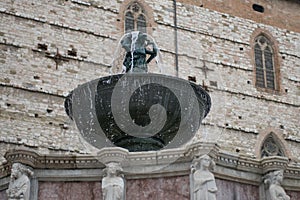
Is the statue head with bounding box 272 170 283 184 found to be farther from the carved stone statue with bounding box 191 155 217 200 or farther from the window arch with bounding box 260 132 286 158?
the window arch with bounding box 260 132 286 158

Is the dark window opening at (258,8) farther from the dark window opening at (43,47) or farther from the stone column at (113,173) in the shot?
the stone column at (113,173)

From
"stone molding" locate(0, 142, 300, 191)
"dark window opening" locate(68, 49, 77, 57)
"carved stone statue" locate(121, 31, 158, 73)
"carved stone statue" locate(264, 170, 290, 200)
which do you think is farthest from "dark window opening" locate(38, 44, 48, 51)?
"carved stone statue" locate(264, 170, 290, 200)

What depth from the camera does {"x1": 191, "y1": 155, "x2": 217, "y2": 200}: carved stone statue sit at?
6512 millimetres

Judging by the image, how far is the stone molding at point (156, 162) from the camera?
22.1ft

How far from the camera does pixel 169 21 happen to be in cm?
1692

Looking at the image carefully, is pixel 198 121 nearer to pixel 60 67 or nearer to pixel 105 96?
pixel 105 96

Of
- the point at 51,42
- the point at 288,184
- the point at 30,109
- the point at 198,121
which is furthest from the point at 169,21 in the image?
the point at 288,184

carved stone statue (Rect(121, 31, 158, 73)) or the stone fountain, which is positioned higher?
carved stone statue (Rect(121, 31, 158, 73))

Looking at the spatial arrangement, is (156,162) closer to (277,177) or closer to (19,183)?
(277,177)

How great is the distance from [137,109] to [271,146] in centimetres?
952

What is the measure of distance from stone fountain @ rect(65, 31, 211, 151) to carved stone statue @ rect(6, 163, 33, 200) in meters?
1.57

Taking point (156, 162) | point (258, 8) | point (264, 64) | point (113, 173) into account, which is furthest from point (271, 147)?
point (113, 173)

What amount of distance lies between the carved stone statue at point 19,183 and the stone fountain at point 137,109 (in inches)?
61.9

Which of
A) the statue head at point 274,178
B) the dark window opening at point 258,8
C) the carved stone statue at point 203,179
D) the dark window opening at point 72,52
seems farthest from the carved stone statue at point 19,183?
the dark window opening at point 258,8
